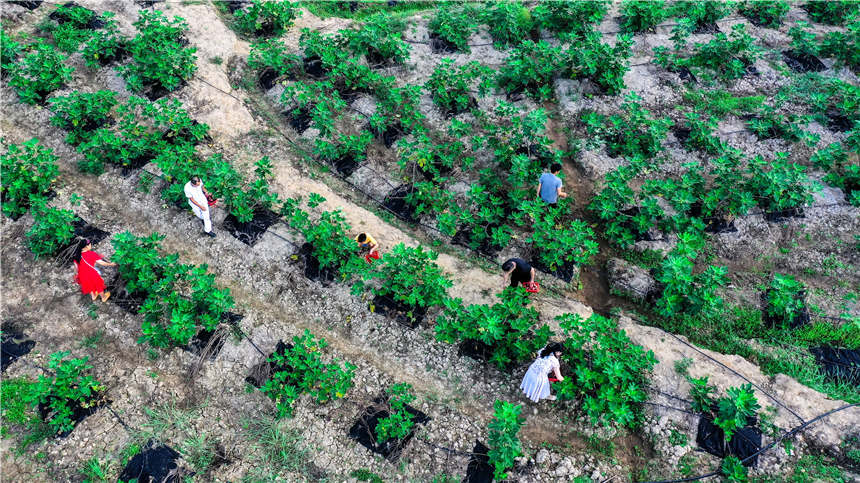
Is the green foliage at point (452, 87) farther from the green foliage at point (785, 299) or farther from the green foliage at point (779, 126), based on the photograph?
the green foliage at point (785, 299)

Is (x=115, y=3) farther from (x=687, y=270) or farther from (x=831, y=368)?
(x=831, y=368)

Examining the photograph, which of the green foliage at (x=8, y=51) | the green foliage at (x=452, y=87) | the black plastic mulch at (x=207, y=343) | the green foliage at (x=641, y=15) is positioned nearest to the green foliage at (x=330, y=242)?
the black plastic mulch at (x=207, y=343)

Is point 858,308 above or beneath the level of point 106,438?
above

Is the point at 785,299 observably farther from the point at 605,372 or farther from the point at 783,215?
the point at 605,372

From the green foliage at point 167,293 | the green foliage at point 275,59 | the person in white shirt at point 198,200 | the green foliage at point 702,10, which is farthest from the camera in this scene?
the green foliage at point 702,10

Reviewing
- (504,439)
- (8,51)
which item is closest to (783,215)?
(504,439)

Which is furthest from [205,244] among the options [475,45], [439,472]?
[475,45]

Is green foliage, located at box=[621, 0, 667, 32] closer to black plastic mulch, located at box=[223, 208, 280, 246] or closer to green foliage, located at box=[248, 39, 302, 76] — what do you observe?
green foliage, located at box=[248, 39, 302, 76]
